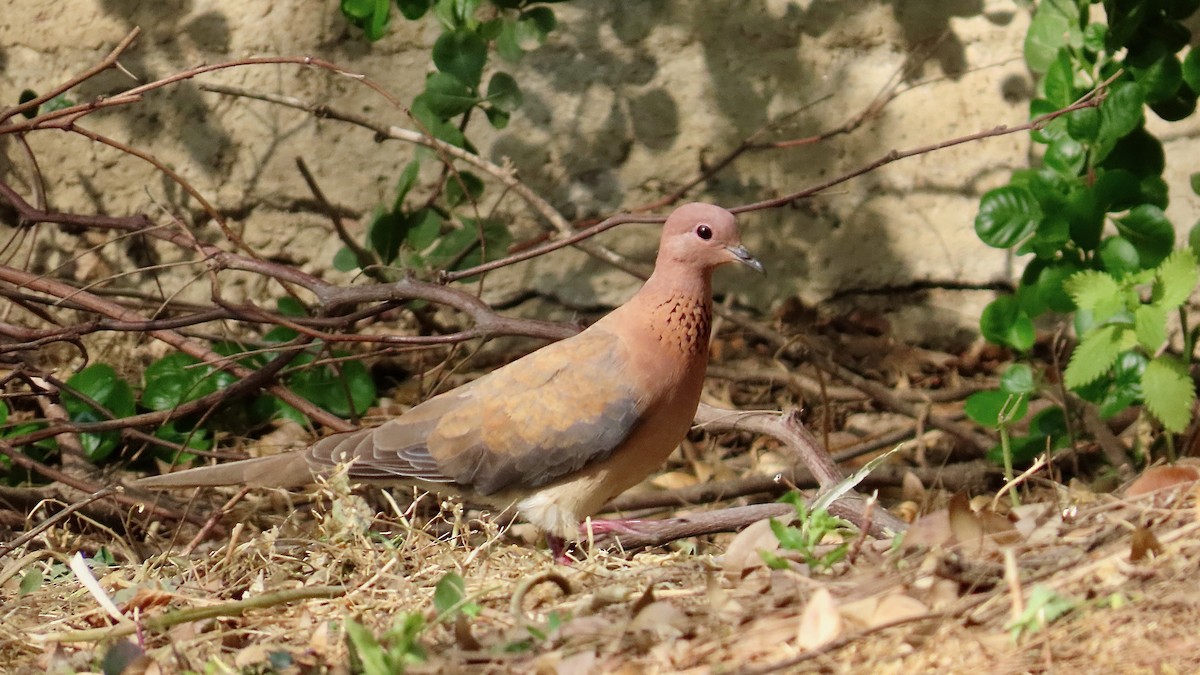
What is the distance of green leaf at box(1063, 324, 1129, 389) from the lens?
124 inches

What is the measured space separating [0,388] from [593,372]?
1575mm

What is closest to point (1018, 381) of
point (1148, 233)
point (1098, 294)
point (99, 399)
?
point (1098, 294)

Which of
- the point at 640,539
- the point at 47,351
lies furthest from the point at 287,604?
the point at 47,351

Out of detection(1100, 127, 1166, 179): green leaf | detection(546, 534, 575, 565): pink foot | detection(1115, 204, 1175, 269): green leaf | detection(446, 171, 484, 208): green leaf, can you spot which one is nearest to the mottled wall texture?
detection(446, 171, 484, 208): green leaf

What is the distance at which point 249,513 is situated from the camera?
12.1 feet

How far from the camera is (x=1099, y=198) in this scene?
11.3 ft

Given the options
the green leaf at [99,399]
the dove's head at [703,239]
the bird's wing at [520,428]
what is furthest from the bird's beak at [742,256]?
the green leaf at [99,399]

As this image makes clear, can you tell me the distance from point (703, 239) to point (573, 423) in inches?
20.8

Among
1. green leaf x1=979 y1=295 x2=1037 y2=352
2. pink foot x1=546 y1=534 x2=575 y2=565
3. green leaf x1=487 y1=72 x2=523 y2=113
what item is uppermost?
green leaf x1=487 y1=72 x2=523 y2=113

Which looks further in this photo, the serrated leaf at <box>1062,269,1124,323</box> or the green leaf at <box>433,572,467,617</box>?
the serrated leaf at <box>1062,269,1124,323</box>

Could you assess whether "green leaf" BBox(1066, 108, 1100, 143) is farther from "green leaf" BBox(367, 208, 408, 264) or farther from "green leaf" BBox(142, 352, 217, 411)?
"green leaf" BBox(142, 352, 217, 411)

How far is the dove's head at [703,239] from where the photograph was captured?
307 cm

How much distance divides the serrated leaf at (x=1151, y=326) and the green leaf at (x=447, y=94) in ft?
6.27

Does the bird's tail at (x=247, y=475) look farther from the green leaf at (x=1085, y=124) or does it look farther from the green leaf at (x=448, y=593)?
the green leaf at (x=1085, y=124)
